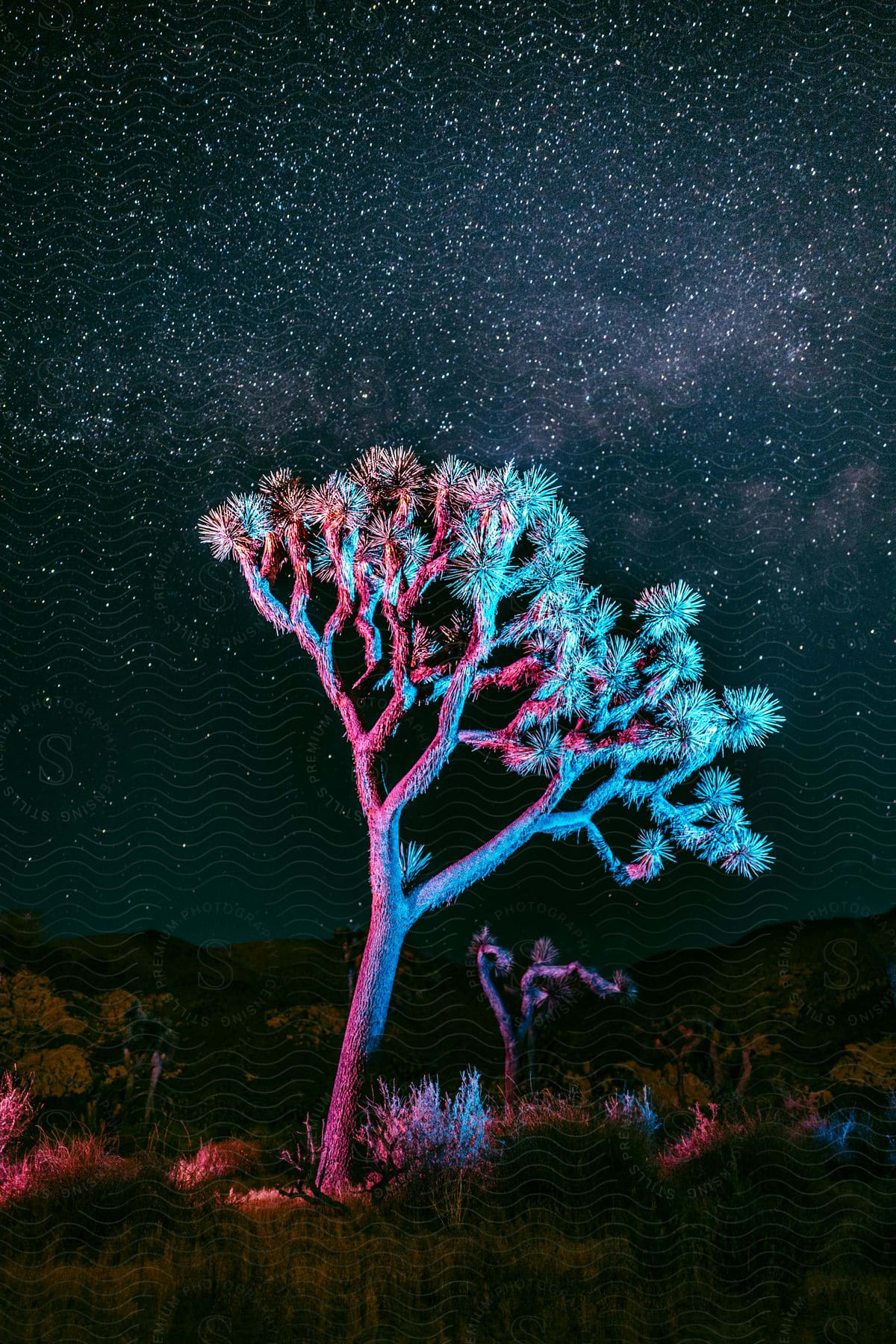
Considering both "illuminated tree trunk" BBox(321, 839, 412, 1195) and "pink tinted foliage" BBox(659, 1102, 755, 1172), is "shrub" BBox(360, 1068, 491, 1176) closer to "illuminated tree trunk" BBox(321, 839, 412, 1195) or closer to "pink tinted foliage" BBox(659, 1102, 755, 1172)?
"illuminated tree trunk" BBox(321, 839, 412, 1195)

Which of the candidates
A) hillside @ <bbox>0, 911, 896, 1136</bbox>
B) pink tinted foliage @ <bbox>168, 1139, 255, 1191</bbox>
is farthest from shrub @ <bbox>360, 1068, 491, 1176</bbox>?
hillside @ <bbox>0, 911, 896, 1136</bbox>

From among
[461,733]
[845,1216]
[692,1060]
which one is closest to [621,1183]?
[845,1216]

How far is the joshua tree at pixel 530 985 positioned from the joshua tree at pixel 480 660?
5.22 m

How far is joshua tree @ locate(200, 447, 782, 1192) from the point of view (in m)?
10.2

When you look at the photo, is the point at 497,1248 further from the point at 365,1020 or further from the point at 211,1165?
the point at 211,1165

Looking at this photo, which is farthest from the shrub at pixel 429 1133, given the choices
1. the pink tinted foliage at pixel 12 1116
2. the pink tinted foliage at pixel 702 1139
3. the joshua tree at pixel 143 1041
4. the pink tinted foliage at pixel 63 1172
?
the joshua tree at pixel 143 1041

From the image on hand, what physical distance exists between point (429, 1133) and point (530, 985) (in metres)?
8.33

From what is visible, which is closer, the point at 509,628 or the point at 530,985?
the point at 509,628

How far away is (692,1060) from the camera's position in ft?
69.9

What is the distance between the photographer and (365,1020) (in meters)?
9.53

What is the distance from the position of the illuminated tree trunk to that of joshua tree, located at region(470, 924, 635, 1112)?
20.3ft

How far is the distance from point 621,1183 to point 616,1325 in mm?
2241

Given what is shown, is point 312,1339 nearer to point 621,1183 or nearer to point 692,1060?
point 621,1183

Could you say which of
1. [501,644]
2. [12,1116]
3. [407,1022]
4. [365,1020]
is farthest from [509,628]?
[407,1022]
